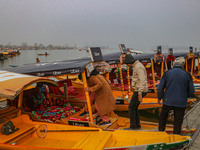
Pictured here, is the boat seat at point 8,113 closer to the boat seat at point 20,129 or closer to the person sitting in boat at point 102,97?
the boat seat at point 20,129

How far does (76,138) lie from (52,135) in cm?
74

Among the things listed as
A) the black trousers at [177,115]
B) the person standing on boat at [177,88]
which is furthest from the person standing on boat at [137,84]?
the black trousers at [177,115]

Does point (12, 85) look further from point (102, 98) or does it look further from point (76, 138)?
point (102, 98)

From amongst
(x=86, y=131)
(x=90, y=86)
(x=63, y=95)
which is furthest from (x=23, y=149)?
(x=63, y=95)

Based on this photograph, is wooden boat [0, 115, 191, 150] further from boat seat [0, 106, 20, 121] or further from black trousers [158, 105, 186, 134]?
black trousers [158, 105, 186, 134]

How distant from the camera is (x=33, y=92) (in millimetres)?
7516

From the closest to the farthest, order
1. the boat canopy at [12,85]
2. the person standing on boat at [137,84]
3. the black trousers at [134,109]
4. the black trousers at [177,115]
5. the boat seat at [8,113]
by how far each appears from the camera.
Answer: the boat canopy at [12,85], the black trousers at [177,115], the person standing on boat at [137,84], the black trousers at [134,109], the boat seat at [8,113]

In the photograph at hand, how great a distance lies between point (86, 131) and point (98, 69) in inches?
72.8

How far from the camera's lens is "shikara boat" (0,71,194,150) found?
152 inches

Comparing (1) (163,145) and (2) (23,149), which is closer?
(1) (163,145)

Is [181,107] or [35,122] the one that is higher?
[181,107]

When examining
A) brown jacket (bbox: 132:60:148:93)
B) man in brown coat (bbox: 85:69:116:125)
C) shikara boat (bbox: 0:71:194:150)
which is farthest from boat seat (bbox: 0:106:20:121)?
brown jacket (bbox: 132:60:148:93)

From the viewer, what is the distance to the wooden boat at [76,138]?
381cm

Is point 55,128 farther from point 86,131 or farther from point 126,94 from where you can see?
point 126,94
